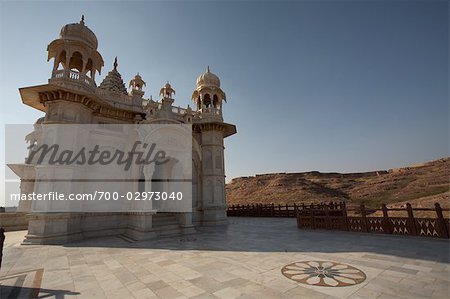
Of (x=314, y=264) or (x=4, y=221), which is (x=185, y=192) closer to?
(x=314, y=264)

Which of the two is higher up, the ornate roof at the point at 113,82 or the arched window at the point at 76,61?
the ornate roof at the point at 113,82

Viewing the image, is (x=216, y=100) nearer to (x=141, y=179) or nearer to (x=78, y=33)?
(x=141, y=179)

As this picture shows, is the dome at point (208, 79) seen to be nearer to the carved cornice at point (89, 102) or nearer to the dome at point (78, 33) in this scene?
the carved cornice at point (89, 102)

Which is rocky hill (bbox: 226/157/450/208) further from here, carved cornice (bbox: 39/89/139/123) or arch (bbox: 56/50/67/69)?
arch (bbox: 56/50/67/69)

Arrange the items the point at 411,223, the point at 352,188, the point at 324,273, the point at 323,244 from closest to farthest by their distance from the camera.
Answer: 1. the point at 324,273
2. the point at 323,244
3. the point at 411,223
4. the point at 352,188

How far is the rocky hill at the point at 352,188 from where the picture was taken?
36.5 m

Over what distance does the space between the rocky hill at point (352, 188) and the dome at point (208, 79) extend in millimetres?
28939

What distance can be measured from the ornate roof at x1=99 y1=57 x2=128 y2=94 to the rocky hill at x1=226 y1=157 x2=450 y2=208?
32.8 metres

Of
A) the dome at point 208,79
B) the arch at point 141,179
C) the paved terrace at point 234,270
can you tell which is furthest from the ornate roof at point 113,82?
the paved terrace at point 234,270

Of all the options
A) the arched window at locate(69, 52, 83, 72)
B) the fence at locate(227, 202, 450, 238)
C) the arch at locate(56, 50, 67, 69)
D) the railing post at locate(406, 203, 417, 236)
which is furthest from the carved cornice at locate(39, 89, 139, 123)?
the railing post at locate(406, 203, 417, 236)

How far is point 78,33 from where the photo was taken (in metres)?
13.7

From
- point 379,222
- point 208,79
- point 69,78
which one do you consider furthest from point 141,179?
point 379,222

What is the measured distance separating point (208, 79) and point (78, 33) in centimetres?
956

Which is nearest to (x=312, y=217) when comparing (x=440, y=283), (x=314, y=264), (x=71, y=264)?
(x=314, y=264)
